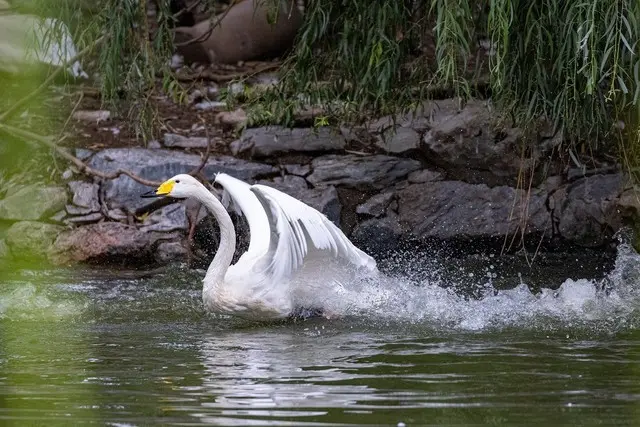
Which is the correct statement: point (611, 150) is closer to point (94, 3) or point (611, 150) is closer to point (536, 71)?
point (536, 71)

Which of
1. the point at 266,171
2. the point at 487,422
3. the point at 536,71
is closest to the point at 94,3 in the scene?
the point at 266,171

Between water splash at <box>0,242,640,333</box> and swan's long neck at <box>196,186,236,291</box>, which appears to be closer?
water splash at <box>0,242,640,333</box>

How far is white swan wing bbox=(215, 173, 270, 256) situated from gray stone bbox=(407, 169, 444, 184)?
9.46 ft

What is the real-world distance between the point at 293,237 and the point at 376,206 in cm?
276

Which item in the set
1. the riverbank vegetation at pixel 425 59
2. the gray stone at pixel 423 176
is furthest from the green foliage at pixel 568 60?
the gray stone at pixel 423 176

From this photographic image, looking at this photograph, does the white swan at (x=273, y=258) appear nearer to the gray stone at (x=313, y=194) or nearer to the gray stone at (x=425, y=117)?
the gray stone at (x=313, y=194)

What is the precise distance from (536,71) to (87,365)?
12.3 feet

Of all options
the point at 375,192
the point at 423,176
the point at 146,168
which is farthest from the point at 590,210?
the point at 146,168

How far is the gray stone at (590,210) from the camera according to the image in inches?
342

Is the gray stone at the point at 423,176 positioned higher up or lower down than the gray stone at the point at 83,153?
lower down

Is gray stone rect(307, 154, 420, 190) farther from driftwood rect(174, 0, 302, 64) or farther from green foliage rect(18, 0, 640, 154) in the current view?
driftwood rect(174, 0, 302, 64)

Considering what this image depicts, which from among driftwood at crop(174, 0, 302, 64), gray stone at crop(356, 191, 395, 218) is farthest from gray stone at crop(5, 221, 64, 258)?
driftwood at crop(174, 0, 302, 64)

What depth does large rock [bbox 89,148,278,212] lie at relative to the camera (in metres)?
9.34

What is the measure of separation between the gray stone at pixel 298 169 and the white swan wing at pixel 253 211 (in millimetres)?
2763
